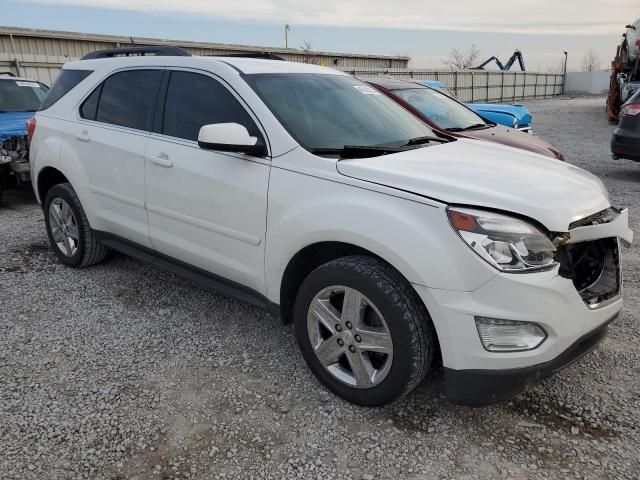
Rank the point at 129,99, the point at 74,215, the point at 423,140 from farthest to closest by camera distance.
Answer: the point at 74,215
the point at 129,99
the point at 423,140

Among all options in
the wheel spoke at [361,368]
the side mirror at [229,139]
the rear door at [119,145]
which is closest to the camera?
the wheel spoke at [361,368]

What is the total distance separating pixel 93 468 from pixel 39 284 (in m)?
2.54

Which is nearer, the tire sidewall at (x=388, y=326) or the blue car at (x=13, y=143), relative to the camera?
the tire sidewall at (x=388, y=326)

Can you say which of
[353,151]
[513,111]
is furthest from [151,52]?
[513,111]

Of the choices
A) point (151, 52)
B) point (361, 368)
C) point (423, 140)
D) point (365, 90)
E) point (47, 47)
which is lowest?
point (361, 368)

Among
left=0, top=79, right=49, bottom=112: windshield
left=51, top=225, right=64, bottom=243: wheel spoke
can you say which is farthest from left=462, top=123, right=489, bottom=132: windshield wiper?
left=0, top=79, right=49, bottom=112: windshield

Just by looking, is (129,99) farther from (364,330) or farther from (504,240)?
(504,240)

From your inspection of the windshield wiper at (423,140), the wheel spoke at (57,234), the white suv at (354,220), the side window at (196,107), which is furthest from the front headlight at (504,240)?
the wheel spoke at (57,234)

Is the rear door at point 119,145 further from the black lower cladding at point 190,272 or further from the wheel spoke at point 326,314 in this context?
the wheel spoke at point 326,314

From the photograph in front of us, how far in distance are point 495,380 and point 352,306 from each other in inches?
29.0

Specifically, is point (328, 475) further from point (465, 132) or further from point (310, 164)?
point (465, 132)

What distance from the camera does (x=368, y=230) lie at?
2508 millimetres

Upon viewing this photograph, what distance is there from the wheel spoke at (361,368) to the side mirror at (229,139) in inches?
47.9

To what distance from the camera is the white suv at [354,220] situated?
7.61 ft
